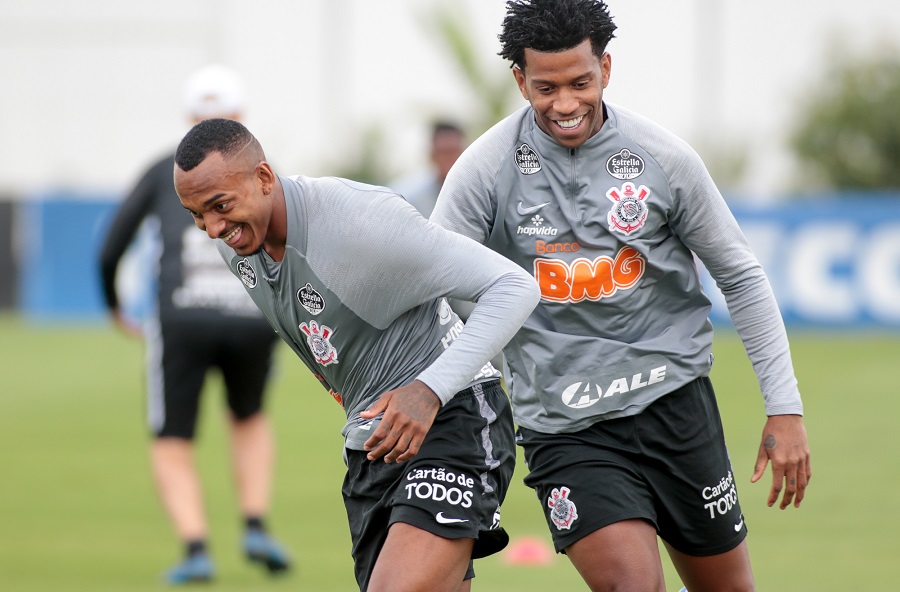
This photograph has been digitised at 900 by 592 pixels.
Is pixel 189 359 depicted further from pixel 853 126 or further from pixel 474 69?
pixel 474 69

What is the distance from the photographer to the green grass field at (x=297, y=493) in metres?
7.16

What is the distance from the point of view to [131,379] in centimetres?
1597

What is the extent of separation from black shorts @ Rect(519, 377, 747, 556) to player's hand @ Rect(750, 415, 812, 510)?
207 millimetres

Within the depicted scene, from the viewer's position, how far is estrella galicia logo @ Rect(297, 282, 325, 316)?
4266mm

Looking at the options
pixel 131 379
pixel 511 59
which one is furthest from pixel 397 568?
pixel 131 379

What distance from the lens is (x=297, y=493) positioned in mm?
9422

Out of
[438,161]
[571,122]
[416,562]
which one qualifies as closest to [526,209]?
[571,122]

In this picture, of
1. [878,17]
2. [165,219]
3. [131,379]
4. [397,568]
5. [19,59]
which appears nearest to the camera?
[397,568]

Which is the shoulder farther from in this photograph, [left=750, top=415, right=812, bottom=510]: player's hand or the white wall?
the white wall

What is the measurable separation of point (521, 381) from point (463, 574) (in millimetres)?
766

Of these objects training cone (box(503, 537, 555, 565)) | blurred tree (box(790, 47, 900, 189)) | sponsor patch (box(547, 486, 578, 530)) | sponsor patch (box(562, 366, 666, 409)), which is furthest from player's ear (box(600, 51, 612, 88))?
blurred tree (box(790, 47, 900, 189))

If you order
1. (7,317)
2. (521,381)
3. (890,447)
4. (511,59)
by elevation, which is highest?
(511,59)

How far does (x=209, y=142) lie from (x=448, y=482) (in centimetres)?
123

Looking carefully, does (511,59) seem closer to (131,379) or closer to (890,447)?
→ (890,447)
